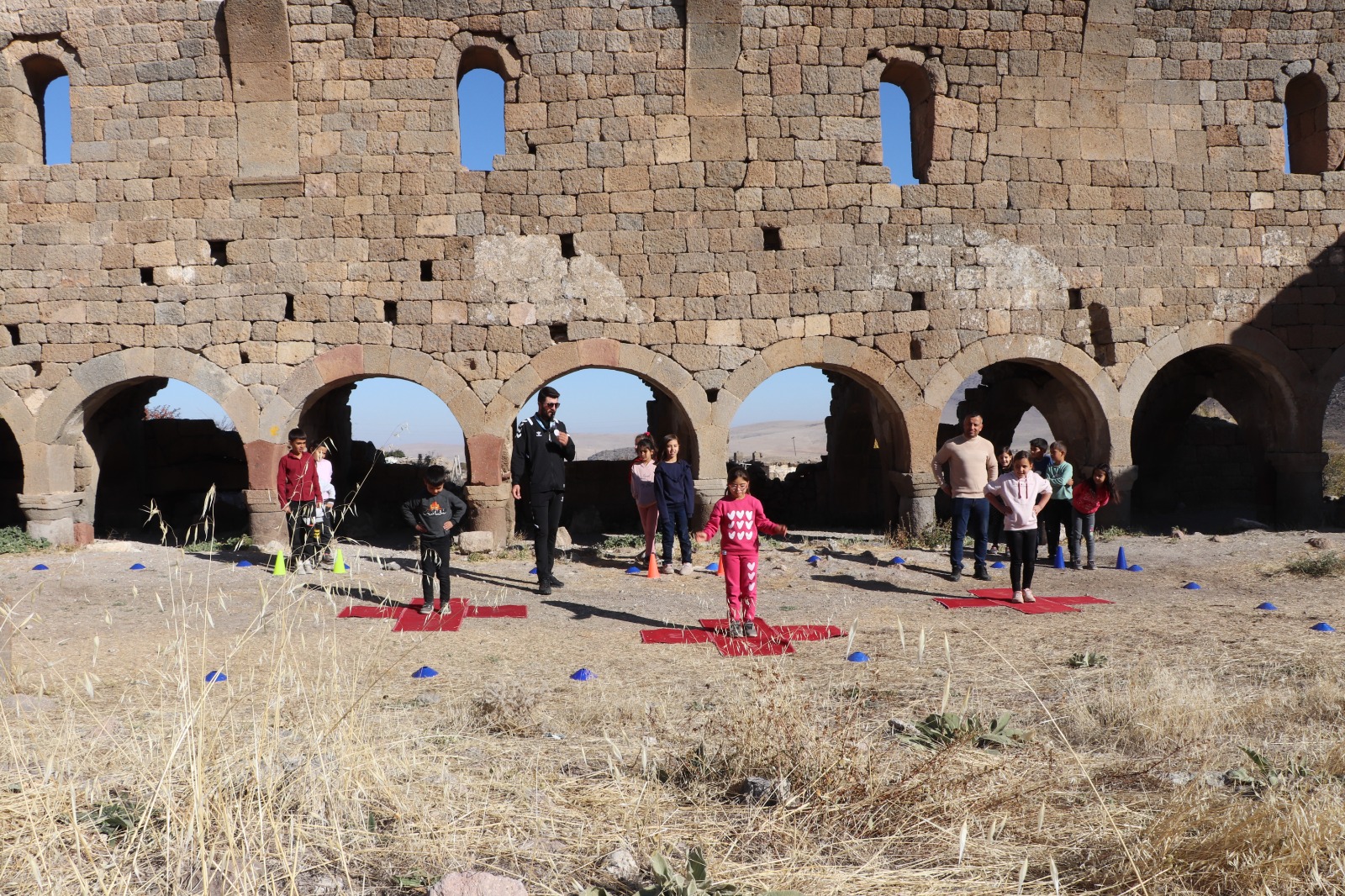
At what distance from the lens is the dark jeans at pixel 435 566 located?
22.6 ft

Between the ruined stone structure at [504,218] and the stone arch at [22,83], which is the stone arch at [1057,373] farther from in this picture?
the stone arch at [22,83]

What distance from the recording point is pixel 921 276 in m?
10.5

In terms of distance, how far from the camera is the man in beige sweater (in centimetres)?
807

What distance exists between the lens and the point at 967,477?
318 inches

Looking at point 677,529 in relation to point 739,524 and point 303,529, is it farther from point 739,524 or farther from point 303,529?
point 303,529

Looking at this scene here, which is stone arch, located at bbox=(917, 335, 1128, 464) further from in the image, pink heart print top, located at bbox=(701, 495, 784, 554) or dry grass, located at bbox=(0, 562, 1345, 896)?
dry grass, located at bbox=(0, 562, 1345, 896)

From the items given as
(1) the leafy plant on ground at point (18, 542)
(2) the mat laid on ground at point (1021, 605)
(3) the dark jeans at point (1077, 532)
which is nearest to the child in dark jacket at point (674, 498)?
(2) the mat laid on ground at point (1021, 605)

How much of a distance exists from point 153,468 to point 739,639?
1155cm

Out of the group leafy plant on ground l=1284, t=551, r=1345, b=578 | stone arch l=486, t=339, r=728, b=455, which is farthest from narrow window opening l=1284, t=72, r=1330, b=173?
stone arch l=486, t=339, r=728, b=455

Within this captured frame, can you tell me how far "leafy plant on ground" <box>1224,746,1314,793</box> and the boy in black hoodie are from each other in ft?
17.2

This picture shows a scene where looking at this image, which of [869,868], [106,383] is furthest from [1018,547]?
[106,383]

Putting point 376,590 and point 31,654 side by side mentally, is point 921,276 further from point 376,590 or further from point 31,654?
point 31,654

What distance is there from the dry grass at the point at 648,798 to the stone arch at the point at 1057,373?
21.5ft

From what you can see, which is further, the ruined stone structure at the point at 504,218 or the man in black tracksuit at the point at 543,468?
the ruined stone structure at the point at 504,218
